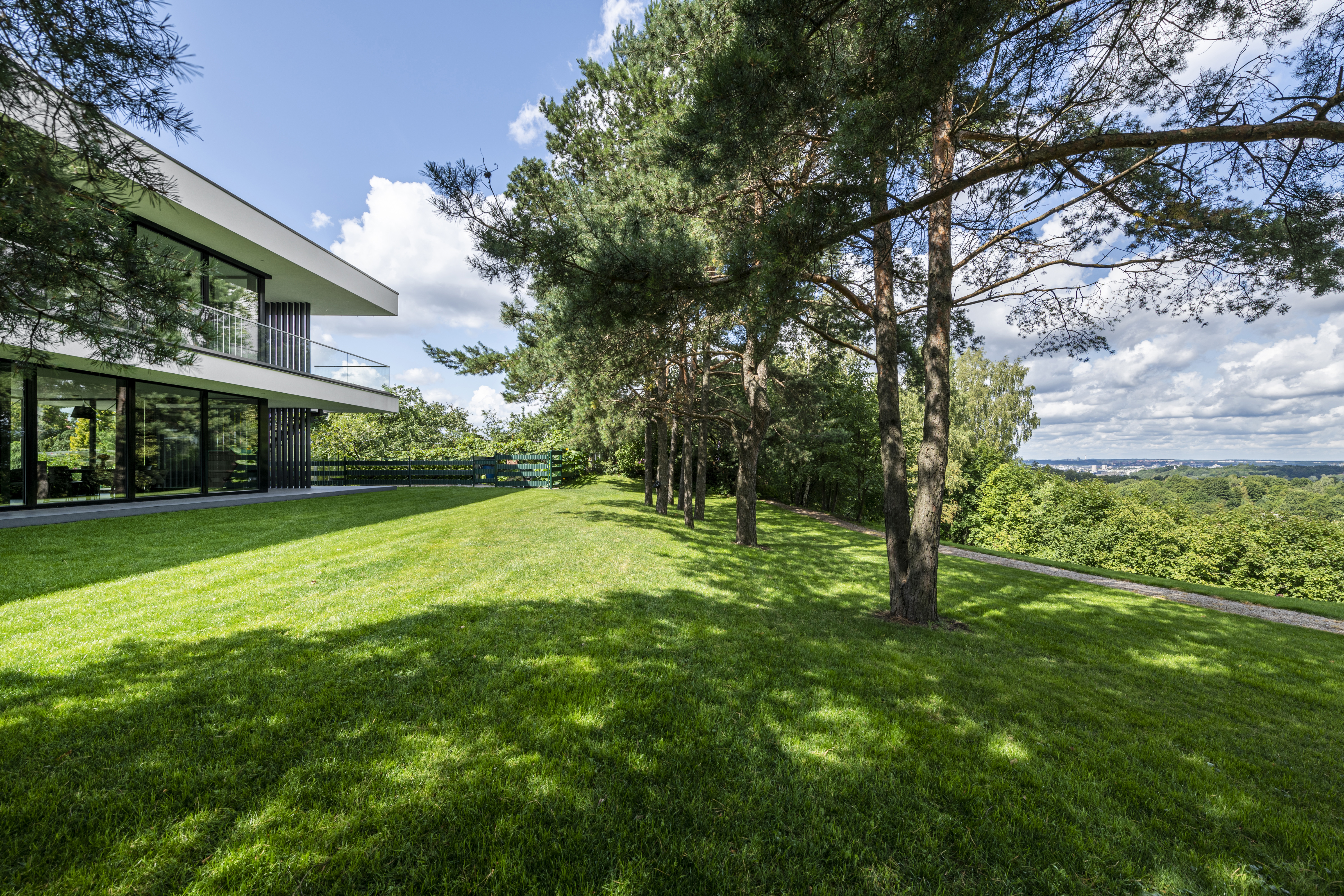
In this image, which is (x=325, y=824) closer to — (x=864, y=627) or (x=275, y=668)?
(x=275, y=668)

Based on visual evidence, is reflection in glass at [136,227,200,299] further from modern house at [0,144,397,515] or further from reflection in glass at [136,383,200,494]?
reflection in glass at [136,383,200,494]

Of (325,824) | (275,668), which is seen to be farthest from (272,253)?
(325,824)

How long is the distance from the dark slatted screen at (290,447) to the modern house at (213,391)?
0.04 meters

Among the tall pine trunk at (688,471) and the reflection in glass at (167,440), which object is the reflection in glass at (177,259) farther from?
the reflection in glass at (167,440)

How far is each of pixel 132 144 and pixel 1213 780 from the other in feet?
25.2

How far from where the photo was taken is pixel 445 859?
176 cm

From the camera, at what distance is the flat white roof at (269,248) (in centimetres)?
1032

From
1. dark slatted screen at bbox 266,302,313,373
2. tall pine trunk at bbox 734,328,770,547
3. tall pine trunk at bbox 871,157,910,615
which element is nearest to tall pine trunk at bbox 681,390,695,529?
tall pine trunk at bbox 734,328,770,547

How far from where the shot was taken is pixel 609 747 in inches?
98.6

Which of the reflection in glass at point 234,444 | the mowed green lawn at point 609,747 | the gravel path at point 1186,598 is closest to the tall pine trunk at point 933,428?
the mowed green lawn at point 609,747

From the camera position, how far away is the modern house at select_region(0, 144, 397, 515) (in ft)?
30.7

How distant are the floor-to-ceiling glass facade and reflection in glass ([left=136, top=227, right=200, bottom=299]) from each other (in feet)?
33.3

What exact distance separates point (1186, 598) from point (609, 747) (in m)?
11.9

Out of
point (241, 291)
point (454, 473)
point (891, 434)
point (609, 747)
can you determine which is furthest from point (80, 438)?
point (891, 434)
